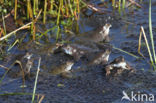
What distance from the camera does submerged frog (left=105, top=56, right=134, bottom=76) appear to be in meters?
5.18

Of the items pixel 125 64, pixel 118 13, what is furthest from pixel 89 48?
pixel 118 13

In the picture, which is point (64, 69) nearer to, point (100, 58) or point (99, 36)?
point (100, 58)

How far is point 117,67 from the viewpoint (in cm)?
525

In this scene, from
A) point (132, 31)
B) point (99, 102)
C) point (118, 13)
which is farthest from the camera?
point (118, 13)

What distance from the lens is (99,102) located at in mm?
4559

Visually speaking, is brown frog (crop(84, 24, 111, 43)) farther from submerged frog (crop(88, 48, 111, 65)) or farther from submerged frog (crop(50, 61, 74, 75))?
submerged frog (crop(50, 61, 74, 75))

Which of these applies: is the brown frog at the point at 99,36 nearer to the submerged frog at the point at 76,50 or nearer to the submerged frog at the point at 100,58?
the submerged frog at the point at 76,50

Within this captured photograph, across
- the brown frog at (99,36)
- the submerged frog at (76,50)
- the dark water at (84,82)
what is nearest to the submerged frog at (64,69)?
the dark water at (84,82)

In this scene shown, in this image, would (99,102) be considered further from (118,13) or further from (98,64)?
(118,13)

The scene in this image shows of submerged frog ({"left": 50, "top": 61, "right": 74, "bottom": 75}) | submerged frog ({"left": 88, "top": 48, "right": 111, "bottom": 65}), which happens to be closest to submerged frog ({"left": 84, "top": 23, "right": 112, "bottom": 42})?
submerged frog ({"left": 88, "top": 48, "right": 111, "bottom": 65})

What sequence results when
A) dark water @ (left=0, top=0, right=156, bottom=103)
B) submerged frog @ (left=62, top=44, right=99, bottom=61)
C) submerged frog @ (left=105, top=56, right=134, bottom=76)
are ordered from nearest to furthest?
dark water @ (left=0, top=0, right=156, bottom=103) < submerged frog @ (left=105, top=56, right=134, bottom=76) < submerged frog @ (left=62, top=44, right=99, bottom=61)

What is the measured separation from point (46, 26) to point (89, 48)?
1.40 m

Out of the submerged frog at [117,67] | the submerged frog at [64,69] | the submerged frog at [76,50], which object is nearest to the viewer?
the submerged frog at [117,67]

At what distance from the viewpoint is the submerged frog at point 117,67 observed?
518 centimetres
